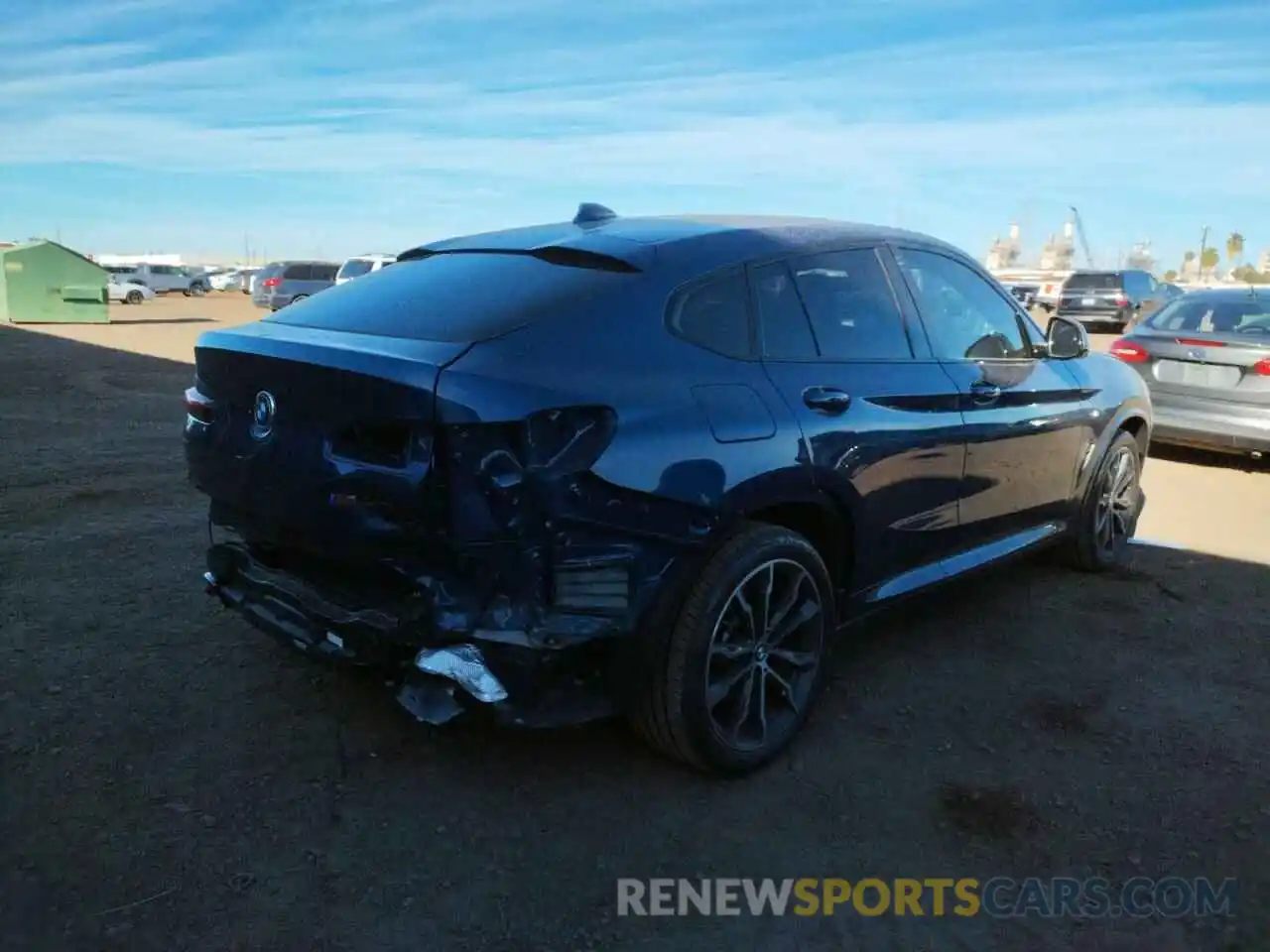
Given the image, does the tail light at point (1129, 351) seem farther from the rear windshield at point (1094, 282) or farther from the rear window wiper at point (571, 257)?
the rear windshield at point (1094, 282)

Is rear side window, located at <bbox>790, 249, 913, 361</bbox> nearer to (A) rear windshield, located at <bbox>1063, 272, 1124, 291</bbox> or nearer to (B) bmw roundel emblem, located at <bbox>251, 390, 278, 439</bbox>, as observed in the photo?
(B) bmw roundel emblem, located at <bbox>251, 390, 278, 439</bbox>

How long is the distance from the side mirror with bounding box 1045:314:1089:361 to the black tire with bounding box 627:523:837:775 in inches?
82.9

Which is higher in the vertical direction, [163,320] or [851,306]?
[851,306]

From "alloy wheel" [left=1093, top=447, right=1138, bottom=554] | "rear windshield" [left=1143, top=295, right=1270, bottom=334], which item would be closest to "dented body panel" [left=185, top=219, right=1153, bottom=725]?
"alloy wheel" [left=1093, top=447, right=1138, bottom=554]

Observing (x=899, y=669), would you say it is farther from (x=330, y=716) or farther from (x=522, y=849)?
(x=330, y=716)

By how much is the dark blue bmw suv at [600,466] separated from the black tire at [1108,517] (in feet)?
4.92

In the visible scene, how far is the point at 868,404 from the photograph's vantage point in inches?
140

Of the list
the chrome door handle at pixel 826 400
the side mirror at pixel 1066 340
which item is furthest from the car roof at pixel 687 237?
the side mirror at pixel 1066 340

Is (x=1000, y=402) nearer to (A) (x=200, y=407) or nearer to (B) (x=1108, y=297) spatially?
(A) (x=200, y=407)

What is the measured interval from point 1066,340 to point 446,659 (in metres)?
3.51

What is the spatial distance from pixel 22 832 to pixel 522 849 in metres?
1.34

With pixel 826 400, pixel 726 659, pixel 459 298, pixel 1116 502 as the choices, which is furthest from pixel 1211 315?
pixel 459 298

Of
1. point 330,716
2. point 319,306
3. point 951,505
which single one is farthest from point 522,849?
point 951,505

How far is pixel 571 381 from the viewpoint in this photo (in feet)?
9.06
